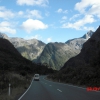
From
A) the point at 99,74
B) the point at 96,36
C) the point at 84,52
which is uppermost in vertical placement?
the point at 96,36

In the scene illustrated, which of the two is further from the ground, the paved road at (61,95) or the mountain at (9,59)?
the mountain at (9,59)

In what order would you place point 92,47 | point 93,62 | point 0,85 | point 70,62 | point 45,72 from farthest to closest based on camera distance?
point 45,72 → point 70,62 → point 92,47 → point 93,62 → point 0,85

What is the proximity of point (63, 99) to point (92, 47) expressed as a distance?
7031 cm

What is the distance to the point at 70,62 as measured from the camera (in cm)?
10225

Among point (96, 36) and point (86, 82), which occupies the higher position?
point (96, 36)

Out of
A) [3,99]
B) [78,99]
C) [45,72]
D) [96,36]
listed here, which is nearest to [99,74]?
[78,99]

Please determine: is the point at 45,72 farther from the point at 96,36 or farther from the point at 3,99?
the point at 3,99

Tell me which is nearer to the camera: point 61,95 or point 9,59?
point 61,95

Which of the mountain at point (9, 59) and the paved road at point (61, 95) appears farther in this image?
the mountain at point (9, 59)

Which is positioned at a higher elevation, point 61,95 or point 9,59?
point 9,59

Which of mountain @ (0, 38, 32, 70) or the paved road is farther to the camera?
mountain @ (0, 38, 32, 70)

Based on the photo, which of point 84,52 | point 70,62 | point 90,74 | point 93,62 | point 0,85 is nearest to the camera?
point 0,85

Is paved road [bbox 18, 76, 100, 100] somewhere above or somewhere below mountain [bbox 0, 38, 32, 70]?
below

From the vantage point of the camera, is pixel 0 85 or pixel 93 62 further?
pixel 93 62
